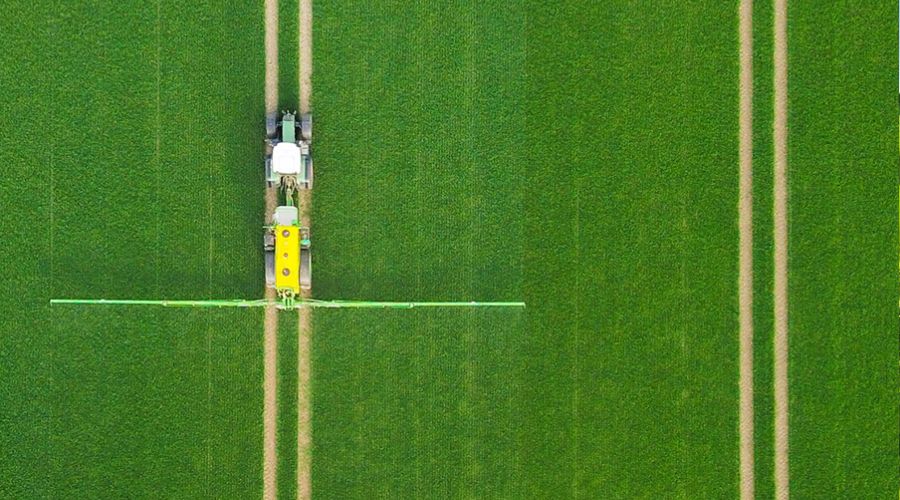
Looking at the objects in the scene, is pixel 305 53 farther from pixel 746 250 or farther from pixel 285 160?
pixel 746 250

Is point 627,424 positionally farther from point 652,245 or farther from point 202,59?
point 202,59

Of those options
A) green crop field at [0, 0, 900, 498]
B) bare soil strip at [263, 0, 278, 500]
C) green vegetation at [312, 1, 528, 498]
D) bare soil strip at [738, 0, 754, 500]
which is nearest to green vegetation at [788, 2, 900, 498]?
green crop field at [0, 0, 900, 498]

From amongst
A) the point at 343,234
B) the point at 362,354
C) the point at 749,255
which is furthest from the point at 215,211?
the point at 749,255

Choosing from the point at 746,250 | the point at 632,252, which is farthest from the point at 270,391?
the point at 746,250

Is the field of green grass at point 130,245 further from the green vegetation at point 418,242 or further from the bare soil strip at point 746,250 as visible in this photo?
the bare soil strip at point 746,250

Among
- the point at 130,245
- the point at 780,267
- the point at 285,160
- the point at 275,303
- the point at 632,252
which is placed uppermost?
the point at 285,160

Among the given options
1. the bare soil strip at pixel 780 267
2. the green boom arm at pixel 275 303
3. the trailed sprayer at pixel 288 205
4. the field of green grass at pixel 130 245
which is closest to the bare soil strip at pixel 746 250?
the bare soil strip at pixel 780 267

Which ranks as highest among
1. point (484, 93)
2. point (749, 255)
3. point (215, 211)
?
point (484, 93)
